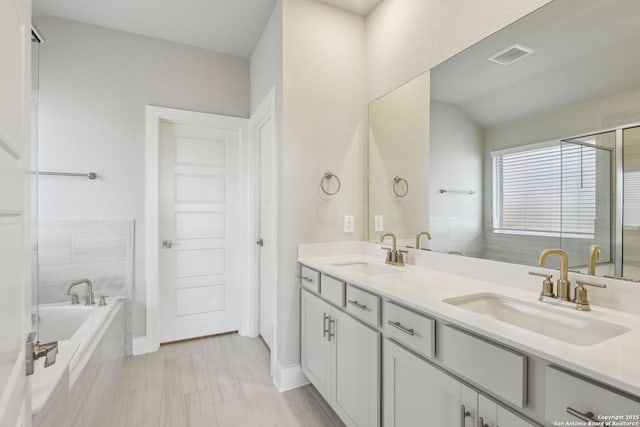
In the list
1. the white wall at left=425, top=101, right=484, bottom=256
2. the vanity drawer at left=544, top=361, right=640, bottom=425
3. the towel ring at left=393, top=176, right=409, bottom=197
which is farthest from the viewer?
the towel ring at left=393, top=176, right=409, bottom=197

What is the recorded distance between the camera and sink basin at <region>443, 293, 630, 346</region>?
3.22ft

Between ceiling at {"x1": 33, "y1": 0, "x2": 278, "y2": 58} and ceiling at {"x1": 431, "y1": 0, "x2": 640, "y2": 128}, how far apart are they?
165cm

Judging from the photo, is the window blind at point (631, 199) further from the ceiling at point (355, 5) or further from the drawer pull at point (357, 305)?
the ceiling at point (355, 5)

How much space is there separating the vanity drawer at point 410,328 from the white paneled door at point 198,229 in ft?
7.08

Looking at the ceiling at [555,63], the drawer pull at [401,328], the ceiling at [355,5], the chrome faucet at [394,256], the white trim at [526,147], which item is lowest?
the drawer pull at [401,328]

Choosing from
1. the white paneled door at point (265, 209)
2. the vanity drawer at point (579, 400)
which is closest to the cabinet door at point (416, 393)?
the vanity drawer at point (579, 400)

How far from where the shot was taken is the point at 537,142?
1.33 m

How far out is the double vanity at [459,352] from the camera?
28.9 inches

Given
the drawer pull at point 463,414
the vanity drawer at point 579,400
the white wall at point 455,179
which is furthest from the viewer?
the white wall at point 455,179

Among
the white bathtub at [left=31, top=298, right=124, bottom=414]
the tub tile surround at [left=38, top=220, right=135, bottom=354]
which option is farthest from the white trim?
the tub tile surround at [left=38, top=220, right=135, bottom=354]

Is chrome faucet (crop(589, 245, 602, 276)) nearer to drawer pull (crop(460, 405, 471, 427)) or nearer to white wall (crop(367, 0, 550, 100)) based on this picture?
drawer pull (crop(460, 405, 471, 427))

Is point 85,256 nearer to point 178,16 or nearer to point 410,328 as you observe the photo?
point 178,16

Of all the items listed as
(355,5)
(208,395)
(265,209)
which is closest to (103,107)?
(265,209)

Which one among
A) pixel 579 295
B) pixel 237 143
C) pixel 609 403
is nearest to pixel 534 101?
pixel 579 295
